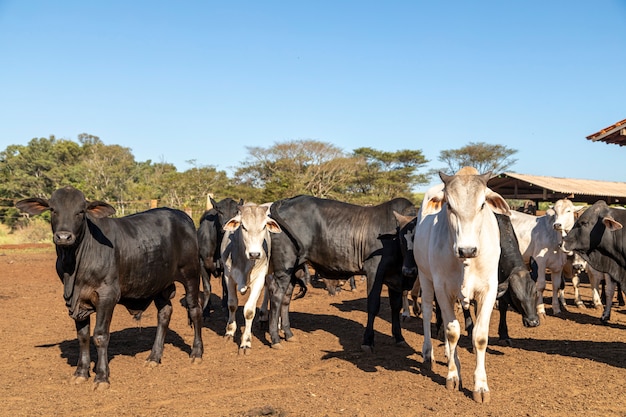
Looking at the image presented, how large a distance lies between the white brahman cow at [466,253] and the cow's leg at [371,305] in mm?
1859

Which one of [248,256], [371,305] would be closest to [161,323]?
[248,256]

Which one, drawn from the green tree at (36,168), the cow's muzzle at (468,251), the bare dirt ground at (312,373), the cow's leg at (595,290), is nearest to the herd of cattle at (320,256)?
the cow's muzzle at (468,251)

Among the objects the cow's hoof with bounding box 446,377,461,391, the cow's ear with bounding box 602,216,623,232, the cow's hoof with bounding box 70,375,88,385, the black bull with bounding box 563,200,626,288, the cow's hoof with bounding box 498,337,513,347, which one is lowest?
the cow's hoof with bounding box 498,337,513,347

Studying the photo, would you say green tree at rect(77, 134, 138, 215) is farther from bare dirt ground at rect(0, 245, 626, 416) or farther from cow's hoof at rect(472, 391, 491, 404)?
cow's hoof at rect(472, 391, 491, 404)

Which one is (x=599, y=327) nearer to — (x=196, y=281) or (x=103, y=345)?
(x=196, y=281)

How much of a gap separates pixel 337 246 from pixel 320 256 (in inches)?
13.0

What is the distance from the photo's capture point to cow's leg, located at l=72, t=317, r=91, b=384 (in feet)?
20.1

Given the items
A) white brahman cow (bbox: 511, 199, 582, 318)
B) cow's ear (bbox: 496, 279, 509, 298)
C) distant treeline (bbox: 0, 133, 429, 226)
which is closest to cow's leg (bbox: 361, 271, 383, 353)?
cow's ear (bbox: 496, 279, 509, 298)

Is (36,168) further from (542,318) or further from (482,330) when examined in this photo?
(482,330)

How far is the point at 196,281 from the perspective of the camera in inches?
299

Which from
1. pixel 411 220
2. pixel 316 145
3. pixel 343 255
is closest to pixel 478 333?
pixel 411 220

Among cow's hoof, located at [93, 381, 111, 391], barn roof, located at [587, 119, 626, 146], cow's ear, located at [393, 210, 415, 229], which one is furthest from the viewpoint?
barn roof, located at [587, 119, 626, 146]

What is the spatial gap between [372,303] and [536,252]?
4.93m

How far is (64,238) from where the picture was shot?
559cm
